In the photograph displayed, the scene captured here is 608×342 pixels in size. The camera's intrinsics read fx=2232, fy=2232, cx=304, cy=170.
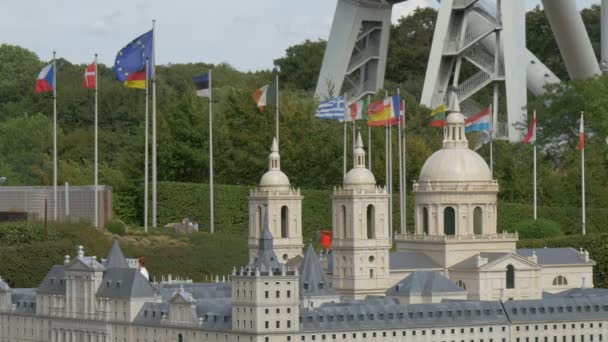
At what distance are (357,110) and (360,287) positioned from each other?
18933 millimetres

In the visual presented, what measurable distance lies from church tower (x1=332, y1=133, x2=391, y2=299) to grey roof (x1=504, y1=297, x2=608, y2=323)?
7.43 m

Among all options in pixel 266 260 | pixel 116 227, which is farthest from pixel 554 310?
pixel 116 227

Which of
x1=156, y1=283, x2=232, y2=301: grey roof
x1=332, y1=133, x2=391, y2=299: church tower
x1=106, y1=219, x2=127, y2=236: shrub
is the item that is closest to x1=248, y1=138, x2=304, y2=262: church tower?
x1=156, y1=283, x2=232, y2=301: grey roof

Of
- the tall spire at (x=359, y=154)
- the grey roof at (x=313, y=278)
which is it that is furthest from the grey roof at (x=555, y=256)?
the grey roof at (x=313, y=278)

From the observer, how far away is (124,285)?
113m

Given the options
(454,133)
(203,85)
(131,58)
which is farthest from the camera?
(203,85)

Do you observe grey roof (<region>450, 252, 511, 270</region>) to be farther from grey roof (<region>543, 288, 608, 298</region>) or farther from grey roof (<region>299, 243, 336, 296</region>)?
grey roof (<region>299, 243, 336, 296</region>)

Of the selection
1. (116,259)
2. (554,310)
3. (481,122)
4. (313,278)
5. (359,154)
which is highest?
(481,122)

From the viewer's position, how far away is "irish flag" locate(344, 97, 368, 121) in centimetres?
13162

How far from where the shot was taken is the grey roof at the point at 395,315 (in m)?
106

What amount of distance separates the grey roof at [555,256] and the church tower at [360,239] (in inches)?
384

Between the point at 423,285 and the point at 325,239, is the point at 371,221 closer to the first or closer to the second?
the point at 423,285

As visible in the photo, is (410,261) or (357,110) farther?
(357,110)

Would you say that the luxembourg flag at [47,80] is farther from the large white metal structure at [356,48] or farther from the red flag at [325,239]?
the large white metal structure at [356,48]
